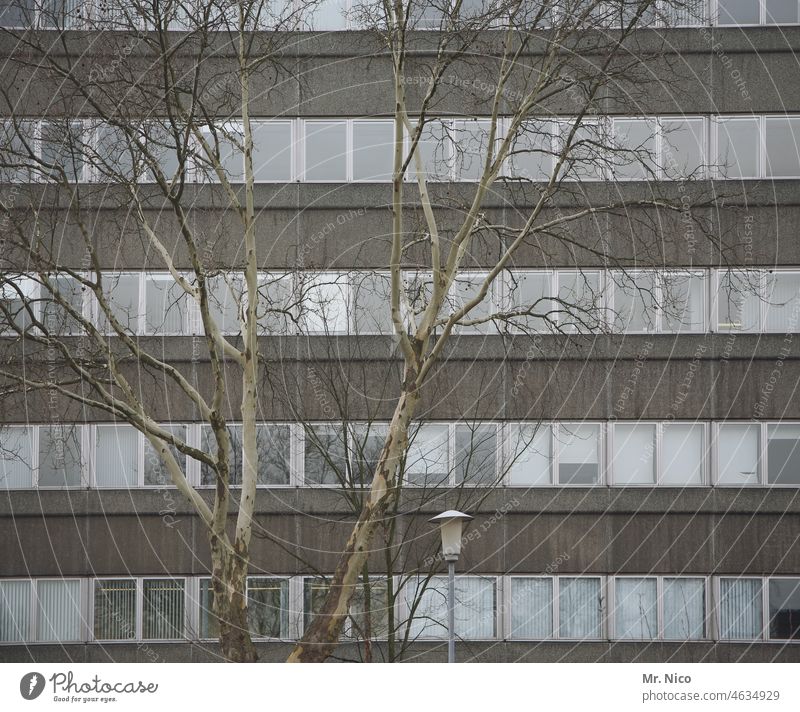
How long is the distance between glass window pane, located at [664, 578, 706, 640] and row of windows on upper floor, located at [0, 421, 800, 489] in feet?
6.47

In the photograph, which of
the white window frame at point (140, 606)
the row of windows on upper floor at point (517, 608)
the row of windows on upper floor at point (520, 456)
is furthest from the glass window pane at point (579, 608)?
the white window frame at point (140, 606)

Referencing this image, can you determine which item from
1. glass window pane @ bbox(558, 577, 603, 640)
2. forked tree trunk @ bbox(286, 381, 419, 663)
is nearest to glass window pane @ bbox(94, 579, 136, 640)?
glass window pane @ bbox(558, 577, 603, 640)

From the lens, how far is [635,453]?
25.5m

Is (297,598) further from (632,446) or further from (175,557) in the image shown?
(632,446)

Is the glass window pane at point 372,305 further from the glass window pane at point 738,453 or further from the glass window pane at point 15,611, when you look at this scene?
the glass window pane at point 15,611

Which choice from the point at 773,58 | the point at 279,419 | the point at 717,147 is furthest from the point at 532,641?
the point at 773,58

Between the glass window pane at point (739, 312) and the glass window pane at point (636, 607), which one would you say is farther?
the glass window pane at point (739, 312)

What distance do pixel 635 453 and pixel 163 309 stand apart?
32.9 feet

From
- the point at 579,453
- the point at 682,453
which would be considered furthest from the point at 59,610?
the point at 682,453

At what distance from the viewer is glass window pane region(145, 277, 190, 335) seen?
25.6m

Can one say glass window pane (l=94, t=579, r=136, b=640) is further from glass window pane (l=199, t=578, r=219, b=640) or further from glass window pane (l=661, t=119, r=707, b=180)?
glass window pane (l=661, t=119, r=707, b=180)

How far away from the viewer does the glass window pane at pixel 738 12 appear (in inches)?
1020
